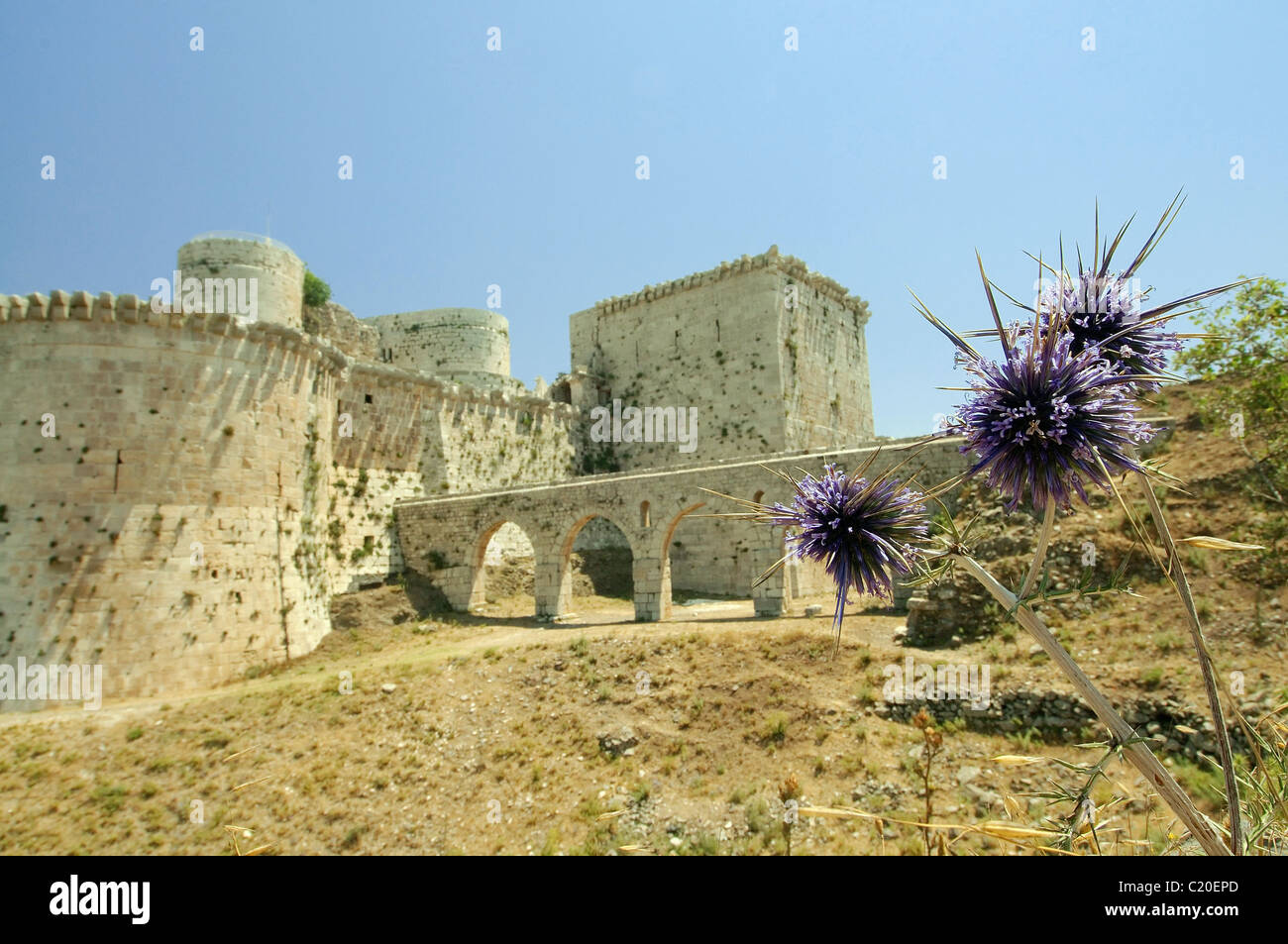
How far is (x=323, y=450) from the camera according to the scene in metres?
23.3

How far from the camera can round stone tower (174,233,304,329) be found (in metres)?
27.2

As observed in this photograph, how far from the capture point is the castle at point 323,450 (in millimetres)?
17125

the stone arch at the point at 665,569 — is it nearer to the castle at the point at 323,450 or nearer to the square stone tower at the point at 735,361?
the castle at the point at 323,450

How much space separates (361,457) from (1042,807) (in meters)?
23.8

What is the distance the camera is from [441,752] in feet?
47.0

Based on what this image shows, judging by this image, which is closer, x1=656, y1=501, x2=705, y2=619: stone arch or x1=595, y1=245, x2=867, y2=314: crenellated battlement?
x1=656, y1=501, x2=705, y2=619: stone arch

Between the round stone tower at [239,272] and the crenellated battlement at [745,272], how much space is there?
587 inches

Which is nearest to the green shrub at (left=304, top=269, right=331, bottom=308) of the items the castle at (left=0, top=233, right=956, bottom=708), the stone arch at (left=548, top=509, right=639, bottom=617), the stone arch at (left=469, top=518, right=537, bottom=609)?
the castle at (left=0, top=233, right=956, bottom=708)

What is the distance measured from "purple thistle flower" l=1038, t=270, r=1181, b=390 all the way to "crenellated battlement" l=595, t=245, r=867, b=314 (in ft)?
93.1

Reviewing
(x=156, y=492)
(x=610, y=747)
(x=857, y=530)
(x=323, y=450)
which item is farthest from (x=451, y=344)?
(x=857, y=530)

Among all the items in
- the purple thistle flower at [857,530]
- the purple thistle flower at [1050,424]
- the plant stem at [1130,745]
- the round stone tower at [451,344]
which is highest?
the round stone tower at [451,344]

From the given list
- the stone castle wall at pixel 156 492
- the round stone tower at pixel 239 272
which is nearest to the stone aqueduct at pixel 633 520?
the stone castle wall at pixel 156 492

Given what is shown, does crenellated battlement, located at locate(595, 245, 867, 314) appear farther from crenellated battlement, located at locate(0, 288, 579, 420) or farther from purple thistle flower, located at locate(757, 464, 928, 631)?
purple thistle flower, located at locate(757, 464, 928, 631)
